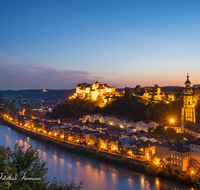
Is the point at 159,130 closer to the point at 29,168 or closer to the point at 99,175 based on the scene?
the point at 99,175

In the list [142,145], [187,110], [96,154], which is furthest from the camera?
[187,110]

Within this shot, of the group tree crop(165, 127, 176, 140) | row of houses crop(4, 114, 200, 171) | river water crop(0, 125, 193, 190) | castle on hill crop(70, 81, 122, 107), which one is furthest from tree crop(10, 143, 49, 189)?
castle on hill crop(70, 81, 122, 107)

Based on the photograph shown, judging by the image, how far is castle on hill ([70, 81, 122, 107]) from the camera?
27684mm

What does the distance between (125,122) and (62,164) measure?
8.43 m

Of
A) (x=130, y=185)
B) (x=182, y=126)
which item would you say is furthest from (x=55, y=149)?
(x=182, y=126)

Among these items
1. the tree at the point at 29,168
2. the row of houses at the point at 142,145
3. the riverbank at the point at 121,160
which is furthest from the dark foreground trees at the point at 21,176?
the row of houses at the point at 142,145

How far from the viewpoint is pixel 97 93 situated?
28828 mm

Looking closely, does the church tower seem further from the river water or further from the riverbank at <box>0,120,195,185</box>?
the river water

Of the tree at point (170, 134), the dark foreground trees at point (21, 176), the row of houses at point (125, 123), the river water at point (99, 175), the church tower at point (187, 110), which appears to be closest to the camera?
the dark foreground trees at point (21, 176)

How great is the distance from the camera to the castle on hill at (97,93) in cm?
2768

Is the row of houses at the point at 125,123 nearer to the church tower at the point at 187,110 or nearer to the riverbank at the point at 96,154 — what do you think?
the church tower at the point at 187,110

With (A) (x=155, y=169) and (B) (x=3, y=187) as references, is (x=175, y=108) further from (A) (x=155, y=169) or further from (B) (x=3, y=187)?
(B) (x=3, y=187)

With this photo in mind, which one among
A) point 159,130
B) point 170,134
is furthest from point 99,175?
point 159,130

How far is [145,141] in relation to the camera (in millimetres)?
13508
